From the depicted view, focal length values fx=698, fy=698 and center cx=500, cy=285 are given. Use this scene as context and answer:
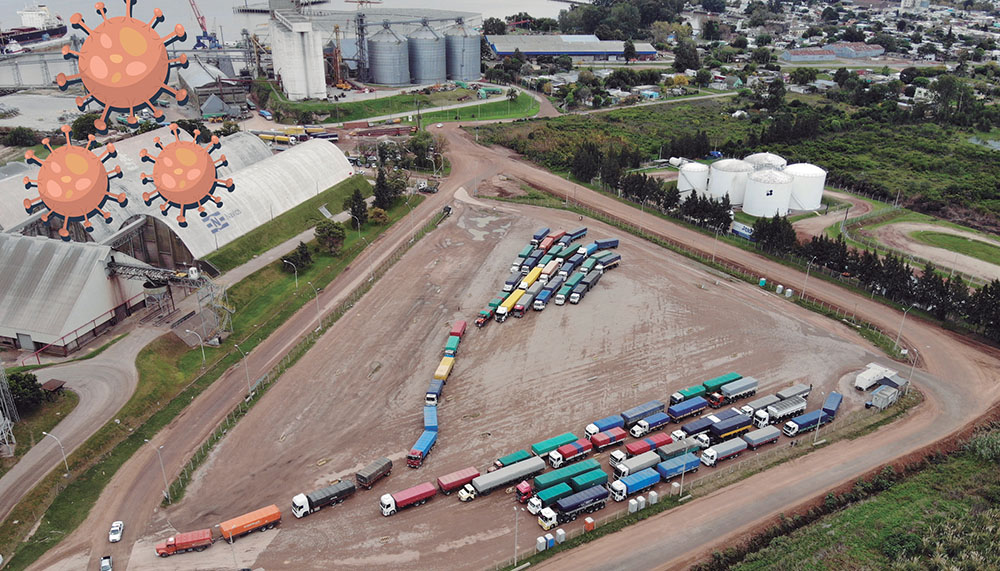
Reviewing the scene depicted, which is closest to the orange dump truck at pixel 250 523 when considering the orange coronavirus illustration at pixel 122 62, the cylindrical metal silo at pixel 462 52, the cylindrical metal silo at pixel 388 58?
the orange coronavirus illustration at pixel 122 62

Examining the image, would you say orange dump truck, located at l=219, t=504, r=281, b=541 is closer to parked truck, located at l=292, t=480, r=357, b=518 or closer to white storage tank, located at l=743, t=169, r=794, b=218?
parked truck, located at l=292, t=480, r=357, b=518

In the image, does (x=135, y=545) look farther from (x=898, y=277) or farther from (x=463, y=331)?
(x=898, y=277)

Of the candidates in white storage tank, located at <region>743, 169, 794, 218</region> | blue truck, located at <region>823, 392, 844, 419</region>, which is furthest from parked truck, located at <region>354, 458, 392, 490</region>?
white storage tank, located at <region>743, 169, 794, 218</region>

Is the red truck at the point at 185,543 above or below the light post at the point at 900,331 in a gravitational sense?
below

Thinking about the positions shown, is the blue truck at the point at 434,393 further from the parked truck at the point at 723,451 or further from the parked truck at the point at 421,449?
the parked truck at the point at 723,451

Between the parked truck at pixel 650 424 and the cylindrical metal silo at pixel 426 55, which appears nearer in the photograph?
the parked truck at pixel 650 424

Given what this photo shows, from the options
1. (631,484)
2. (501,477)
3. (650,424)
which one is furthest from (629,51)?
(501,477)

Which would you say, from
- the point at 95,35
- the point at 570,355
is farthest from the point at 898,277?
the point at 95,35
